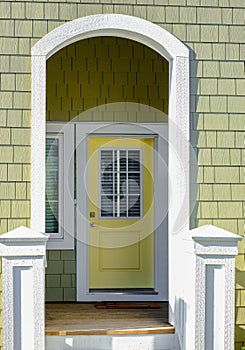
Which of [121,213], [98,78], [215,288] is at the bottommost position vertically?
[215,288]

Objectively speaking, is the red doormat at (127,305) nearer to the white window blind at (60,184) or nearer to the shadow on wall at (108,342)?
the white window blind at (60,184)

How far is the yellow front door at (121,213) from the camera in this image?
8.12m

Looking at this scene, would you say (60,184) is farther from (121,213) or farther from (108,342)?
(108,342)

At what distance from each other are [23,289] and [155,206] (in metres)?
3.04

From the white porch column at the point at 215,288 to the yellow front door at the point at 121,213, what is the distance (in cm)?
271

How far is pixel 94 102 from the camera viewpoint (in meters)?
7.79

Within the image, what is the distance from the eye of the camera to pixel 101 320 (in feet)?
21.0

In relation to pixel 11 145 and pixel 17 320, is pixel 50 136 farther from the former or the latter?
pixel 17 320

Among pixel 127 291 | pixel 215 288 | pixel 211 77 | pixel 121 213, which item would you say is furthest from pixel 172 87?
pixel 127 291

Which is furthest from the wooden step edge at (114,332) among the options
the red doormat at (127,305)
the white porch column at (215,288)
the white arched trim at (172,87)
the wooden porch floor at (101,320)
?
→ the red doormat at (127,305)

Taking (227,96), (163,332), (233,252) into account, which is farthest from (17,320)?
(227,96)

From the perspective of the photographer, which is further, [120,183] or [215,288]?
[120,183]

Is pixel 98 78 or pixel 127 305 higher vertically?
pixel 98 78

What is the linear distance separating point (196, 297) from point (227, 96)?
5.99 ft
